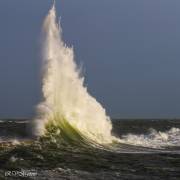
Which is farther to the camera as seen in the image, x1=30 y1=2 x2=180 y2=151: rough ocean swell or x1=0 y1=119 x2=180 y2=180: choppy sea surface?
x1=30 y1=2 x2=180 y2=151: rough ocean swell

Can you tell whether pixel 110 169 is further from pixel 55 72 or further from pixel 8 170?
pixel 55 72

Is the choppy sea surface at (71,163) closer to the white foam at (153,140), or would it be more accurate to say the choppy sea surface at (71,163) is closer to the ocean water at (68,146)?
the ocean water at (68,146)

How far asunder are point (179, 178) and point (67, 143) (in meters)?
12.0

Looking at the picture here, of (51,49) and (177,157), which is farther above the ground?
(51,49)

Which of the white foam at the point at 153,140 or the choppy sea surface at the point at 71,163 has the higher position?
the white foam at the point at 153,140

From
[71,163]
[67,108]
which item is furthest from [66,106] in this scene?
[71,163]

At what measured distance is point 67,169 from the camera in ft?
72.7

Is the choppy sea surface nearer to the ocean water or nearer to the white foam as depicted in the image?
the ocean water

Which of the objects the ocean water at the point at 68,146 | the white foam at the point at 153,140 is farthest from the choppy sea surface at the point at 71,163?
the white foam at the point at 153,140

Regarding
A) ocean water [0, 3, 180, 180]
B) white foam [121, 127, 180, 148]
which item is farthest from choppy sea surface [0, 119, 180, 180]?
white foam [121, 127, 180, 148]

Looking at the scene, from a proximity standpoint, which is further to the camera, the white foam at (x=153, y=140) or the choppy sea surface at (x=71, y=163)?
the white foam at (x=153, y=140)

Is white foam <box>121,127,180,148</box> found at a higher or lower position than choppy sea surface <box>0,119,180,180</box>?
higher

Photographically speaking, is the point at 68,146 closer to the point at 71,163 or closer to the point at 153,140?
the point at 71,163

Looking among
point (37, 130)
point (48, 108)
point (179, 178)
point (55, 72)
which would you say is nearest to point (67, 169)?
point (179, 178)
